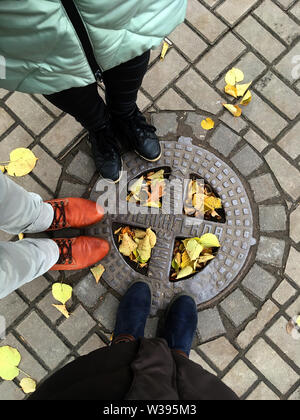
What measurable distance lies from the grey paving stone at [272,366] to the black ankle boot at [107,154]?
1415 mm

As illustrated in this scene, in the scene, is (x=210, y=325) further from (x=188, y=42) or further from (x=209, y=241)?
(x=188, y=42)

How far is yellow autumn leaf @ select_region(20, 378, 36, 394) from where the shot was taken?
2.16 metres

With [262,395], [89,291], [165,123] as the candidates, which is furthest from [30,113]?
[262,395]

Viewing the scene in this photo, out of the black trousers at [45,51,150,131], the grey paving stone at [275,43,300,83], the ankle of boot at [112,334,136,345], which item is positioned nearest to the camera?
the black trousers at [45,51,150,131]

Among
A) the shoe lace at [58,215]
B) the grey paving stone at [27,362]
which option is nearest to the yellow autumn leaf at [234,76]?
the shoe lace at [58,215]

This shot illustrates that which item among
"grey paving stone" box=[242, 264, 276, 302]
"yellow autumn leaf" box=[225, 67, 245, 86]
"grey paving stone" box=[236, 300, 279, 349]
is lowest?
"grey paving stone" box=[236, 300, 279, 349]

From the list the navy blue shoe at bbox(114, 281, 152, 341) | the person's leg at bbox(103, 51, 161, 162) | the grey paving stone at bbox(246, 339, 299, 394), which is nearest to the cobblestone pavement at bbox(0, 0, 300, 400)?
the grey paving stone at bbox(246, 339, 299, 394)

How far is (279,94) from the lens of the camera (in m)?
2.44

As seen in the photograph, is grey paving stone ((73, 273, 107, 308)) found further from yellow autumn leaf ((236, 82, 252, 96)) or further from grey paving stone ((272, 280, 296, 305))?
yellow autumn leaf ((236, 82, 252, 96))

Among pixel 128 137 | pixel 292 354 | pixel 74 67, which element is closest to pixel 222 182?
pixel 128 137

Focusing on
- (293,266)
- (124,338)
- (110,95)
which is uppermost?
(110,95)

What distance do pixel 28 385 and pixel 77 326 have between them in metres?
0.46

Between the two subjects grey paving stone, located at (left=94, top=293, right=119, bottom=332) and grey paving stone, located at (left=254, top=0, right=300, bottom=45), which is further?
Result: grey paving stone, located at (left=254, top=0, right=300, bottom=45)

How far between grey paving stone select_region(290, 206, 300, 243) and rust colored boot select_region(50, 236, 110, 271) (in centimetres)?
122
